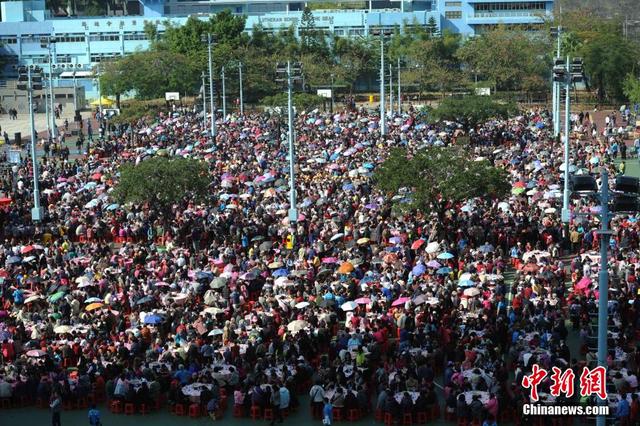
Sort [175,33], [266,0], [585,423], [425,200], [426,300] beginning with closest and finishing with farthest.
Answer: [585,423], [426,300], [425,200], [175,33], [266,0]

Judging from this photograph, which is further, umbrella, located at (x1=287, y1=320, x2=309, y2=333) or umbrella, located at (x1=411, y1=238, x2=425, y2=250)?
umbrella, located at (x1=411, y1=238, x2=425, y2=250)

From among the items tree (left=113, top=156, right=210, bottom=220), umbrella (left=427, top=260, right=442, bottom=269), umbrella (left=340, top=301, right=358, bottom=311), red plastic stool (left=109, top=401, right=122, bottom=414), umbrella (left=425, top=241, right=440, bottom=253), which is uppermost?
tree (left=113, top=156, right=210, bottom=220)

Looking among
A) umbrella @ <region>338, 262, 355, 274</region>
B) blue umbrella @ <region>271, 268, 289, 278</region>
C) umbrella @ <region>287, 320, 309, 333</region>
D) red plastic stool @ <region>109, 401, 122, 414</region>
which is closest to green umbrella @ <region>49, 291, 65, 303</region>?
blue umbrella @ <region>271, 268, 289, 278</region>

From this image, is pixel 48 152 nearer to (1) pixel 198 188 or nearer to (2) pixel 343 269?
(1) pixel 198 188

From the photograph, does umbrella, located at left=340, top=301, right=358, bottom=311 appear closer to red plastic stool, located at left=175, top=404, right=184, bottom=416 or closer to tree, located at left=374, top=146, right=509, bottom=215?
red plastic stool, located at left=175, top=404, right=184, bottom=416

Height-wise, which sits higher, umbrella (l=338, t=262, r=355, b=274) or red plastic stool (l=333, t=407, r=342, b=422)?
umbrella (l=338, t=262, r=355, b=274)

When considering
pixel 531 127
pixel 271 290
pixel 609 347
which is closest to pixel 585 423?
pixel 609 347

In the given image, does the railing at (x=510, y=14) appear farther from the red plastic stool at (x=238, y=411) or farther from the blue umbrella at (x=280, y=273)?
the red plastic stool at (x=238, y=411)
